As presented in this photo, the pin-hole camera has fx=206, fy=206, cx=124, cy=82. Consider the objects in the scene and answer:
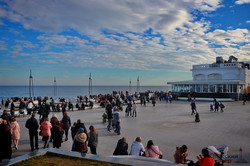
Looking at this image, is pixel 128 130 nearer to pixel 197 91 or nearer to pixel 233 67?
pixel 197 91

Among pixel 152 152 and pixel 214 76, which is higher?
pixel 214 76

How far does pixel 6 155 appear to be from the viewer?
718cm

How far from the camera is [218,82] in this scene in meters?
35.9

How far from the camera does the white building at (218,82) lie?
35125 mm

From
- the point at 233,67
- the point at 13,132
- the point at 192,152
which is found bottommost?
the point at 192,152

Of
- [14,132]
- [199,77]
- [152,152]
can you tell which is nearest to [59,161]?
[152,152]

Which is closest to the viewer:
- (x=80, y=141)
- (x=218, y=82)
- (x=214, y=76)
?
(x=80, y=141)

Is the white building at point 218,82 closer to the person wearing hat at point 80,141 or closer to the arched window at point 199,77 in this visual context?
the arched window at point 199,77

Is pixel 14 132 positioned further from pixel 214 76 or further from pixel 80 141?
pixel 214 76

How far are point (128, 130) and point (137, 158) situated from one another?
6.34m

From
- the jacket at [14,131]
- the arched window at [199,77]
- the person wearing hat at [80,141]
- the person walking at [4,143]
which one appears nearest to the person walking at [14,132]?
the jacket at [14,131]

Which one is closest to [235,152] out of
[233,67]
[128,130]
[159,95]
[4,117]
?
[128,130]

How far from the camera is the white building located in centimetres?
3512

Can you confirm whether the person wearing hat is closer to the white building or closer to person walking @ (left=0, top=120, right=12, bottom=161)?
person walking @ (left=0, top=120, right=12, bottom=161)
